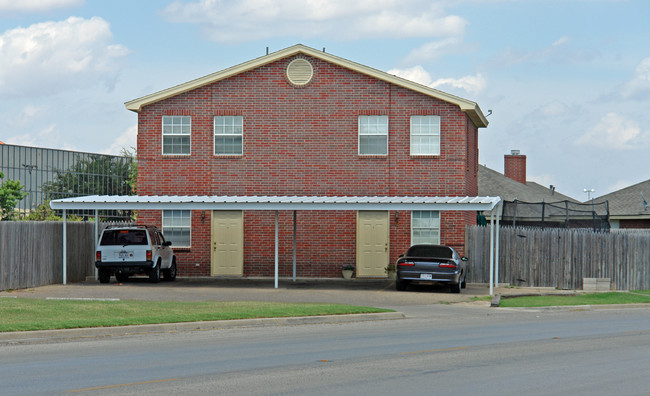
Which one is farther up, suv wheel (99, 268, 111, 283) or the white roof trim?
the white roof trim

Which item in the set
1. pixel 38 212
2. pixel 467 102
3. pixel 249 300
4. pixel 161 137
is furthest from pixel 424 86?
pixel 38 212

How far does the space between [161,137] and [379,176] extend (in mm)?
8234

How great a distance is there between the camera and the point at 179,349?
1414cm

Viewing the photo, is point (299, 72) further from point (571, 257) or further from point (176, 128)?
point (571, 257)

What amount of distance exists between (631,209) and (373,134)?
18.9 metres

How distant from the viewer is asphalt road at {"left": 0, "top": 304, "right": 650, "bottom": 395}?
10414 millimetres

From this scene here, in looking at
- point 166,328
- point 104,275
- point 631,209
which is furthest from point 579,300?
point 631,209

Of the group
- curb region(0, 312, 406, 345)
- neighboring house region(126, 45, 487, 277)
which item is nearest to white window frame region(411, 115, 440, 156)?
neighboring house region(126, 45, 487, 277)

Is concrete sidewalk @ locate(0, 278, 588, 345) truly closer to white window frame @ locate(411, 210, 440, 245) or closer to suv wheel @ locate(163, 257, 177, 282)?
Result: suv wheel @ locate(163, 257, 177, 282)

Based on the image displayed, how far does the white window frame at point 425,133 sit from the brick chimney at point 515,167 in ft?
81.6

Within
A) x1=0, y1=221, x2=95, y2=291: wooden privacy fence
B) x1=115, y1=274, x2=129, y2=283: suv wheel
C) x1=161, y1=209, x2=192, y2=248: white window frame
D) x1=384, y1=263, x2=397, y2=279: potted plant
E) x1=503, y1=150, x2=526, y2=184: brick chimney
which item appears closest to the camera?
x1=0, y1=221, x2=95, y2=291: wooden privacy fence

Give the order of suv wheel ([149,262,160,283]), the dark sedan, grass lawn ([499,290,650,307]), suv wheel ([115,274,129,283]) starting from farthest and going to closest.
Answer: suv wheel ([115,274,129,283]) → suv wheel ([149,262,160,283]) → the dark sedan → grass lawn ([499,290,650,307])

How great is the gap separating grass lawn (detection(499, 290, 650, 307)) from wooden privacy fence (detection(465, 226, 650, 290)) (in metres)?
2.18

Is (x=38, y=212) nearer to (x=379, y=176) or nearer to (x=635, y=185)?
(x=379, y=176)
